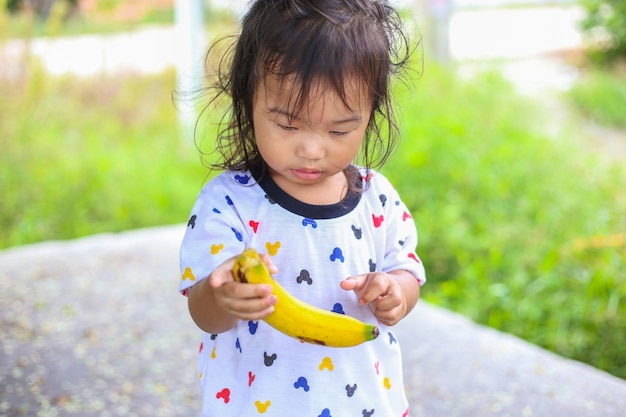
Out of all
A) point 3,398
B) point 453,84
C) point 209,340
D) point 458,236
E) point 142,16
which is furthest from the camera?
point 142,16

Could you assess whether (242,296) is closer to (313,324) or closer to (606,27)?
(313,324)

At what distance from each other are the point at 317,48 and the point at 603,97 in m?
5.44

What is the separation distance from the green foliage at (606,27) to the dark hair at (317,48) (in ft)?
14.3

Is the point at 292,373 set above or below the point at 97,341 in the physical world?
above

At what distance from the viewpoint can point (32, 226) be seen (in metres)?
4.39

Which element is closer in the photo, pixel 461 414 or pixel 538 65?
pixel 461 414

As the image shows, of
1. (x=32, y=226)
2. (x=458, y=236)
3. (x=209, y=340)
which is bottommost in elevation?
(x=32, y=226)

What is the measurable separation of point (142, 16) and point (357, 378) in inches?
218

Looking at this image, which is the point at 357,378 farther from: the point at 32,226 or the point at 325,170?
the point at 32,226

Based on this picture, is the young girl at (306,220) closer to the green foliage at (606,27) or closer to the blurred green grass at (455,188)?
the blurred green grass at (455,188)

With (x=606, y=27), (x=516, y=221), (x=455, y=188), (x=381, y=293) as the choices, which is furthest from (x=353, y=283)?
(x=606, y=27)

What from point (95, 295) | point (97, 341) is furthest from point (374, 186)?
point (95, 295)

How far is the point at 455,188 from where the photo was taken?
4.56 meters

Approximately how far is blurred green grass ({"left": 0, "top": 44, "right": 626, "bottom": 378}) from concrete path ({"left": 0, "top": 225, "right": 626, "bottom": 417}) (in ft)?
1.31
